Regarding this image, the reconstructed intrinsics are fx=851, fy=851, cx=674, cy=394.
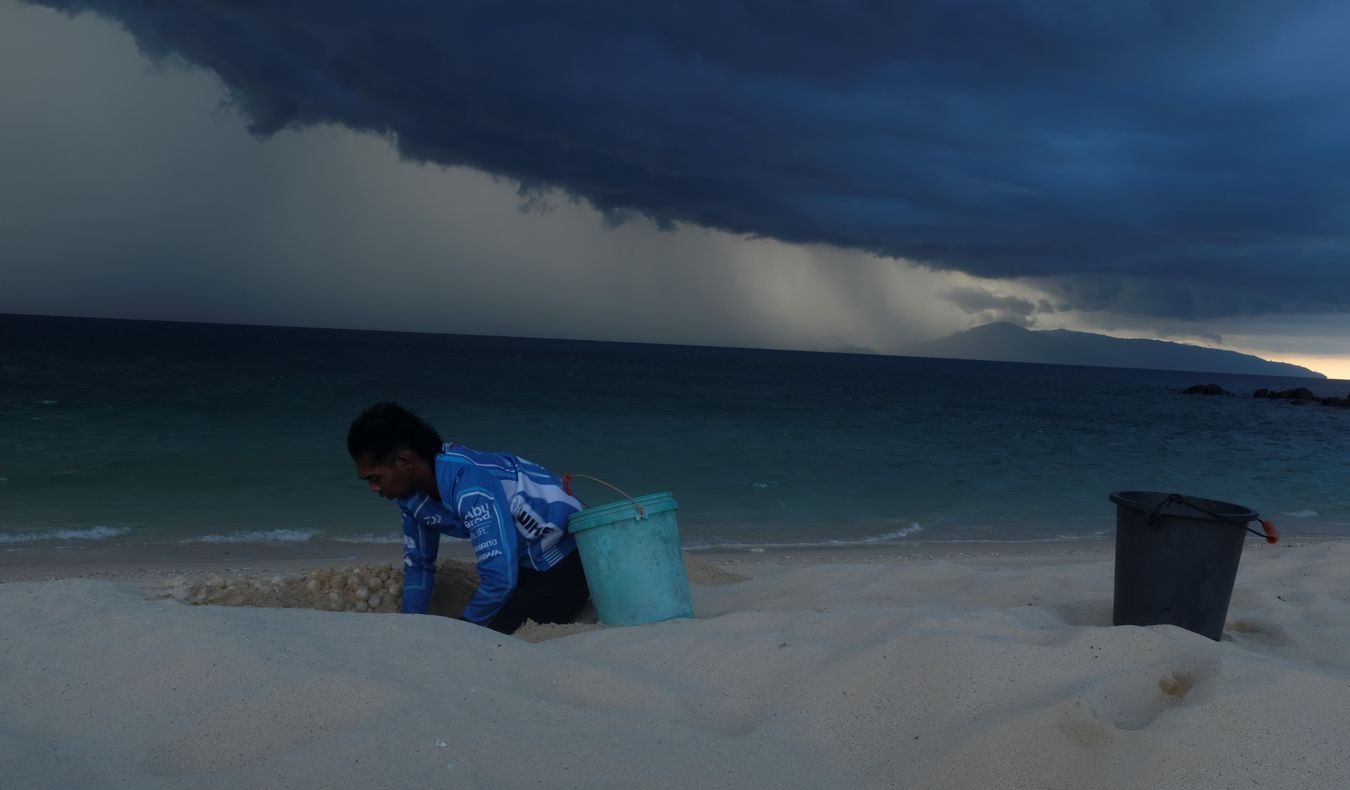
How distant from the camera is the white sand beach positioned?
7.66ft

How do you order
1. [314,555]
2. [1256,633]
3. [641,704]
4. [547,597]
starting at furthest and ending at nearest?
[314,555] → [1256,633] → [547,597] → [641,704]

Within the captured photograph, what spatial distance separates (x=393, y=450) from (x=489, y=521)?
1.90 ft

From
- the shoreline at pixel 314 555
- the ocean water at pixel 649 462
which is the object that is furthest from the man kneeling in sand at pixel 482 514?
the ocean water at pixel 649 462

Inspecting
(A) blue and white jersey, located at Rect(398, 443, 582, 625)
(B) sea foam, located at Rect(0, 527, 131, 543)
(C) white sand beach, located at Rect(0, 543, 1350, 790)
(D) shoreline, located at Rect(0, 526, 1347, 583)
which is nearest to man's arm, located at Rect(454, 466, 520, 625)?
(A) blue and white jersey, located at Rect(398, 443, 582, 625)

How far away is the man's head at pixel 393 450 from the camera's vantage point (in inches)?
159

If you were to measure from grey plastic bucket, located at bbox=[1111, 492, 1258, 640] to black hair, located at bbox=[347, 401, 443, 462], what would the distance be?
3.51 metres

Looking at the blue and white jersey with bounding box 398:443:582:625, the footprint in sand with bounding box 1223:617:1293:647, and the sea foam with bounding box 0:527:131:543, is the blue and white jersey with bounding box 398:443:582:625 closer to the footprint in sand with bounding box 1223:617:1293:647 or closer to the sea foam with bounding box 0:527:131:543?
the footprint in sand with bounding box 1223:617:1293:647

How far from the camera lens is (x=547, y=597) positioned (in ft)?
14.5

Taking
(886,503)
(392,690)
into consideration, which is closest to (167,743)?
(392,690)

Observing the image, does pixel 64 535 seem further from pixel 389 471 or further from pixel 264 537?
pixel 389 471

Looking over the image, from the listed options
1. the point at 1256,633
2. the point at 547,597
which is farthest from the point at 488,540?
the point at 1256,633

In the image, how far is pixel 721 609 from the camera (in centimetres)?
500

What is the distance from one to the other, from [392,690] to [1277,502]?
680 inches

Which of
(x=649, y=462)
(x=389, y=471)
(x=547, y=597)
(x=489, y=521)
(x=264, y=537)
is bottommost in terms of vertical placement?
(x=264, y=537)
